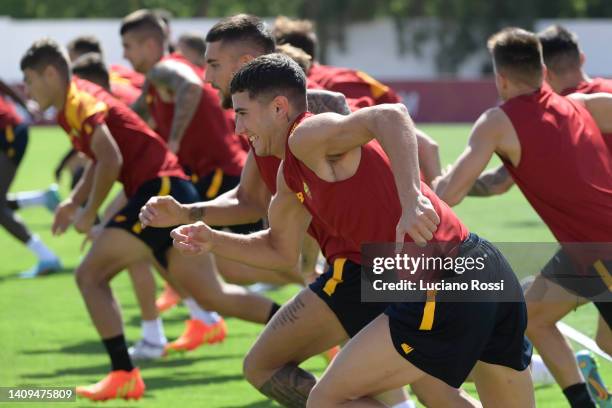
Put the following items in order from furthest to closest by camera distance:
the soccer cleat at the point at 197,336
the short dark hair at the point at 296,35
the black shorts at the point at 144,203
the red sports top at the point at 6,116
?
the red sports top at the point at 6,116 → the soccer cleat at the point at 197,336 → the short dark hair at the point at 296,35 → the black shorts at the point at 144,203

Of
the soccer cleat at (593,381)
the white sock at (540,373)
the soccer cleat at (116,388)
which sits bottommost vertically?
the white sock at (540,373)

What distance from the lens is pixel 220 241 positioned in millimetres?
5328

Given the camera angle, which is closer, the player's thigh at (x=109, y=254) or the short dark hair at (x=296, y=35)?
the player's thigh at (x=109, y=254)

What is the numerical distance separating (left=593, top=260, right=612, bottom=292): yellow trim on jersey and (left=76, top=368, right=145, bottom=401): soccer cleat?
2703 mm

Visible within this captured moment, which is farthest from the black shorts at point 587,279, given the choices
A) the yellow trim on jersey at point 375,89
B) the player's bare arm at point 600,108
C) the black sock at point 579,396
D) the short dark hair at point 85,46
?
the short dark hair at point 85,46

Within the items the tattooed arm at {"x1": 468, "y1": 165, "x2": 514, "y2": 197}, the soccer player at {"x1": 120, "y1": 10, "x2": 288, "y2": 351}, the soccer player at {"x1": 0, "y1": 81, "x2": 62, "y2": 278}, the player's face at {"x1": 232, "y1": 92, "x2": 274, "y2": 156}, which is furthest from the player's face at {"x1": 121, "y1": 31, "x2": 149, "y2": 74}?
the player's face at {"x1": 232, "y1": 92, "x2": 274, "y2": 156}

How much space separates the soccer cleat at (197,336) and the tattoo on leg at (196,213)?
297cm

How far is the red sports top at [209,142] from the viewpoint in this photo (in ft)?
31.7

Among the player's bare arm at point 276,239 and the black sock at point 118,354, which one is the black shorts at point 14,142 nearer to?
the black sock at point 118,354

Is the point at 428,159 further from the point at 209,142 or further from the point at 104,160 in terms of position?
the point at 209,142

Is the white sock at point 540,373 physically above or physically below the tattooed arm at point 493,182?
below

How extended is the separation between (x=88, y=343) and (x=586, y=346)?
11.6 ft

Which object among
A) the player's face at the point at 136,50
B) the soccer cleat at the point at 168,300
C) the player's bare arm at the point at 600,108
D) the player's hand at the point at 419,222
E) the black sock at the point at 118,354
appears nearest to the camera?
the player's hand at the point at 419,222

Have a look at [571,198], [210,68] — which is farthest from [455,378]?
[210,68]
